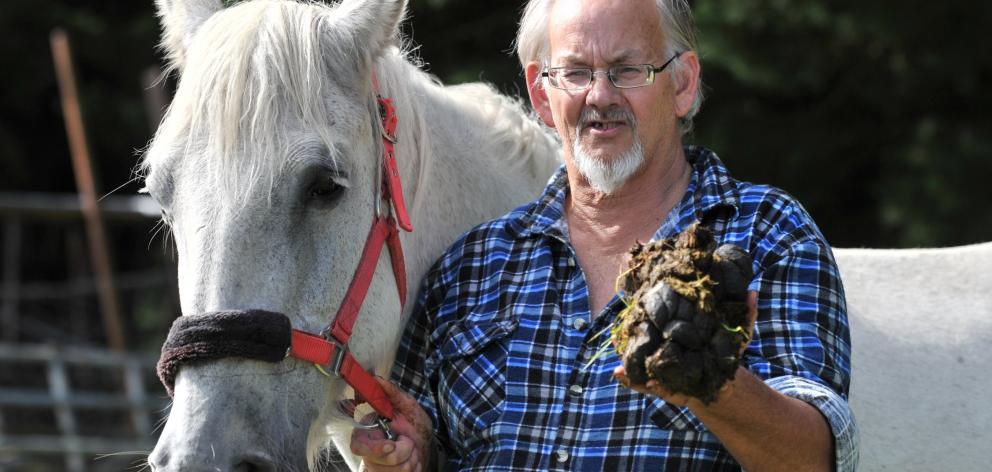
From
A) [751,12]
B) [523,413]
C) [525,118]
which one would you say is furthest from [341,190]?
[751,12]

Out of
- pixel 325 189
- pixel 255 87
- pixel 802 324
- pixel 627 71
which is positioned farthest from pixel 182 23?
pixel 802 324

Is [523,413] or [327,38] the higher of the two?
[327,38]

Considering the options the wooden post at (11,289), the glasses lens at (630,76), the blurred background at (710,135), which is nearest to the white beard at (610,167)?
the glasses lens at (630,76)

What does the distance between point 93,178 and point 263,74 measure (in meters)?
5.22

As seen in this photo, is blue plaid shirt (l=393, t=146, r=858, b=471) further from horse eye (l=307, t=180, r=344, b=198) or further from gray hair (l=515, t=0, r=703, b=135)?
horse eye (l=307, t=180, r=344, b=198)

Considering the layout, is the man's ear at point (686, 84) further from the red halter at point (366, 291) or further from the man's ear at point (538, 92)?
the red halter at point (366, 291)

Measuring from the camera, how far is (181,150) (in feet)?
7.07

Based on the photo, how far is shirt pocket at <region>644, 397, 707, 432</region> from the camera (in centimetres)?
198

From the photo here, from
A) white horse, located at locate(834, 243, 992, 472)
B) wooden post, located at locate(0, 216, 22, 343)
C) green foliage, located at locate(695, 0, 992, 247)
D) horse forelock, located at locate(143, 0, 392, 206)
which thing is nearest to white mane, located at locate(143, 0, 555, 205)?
horse forelock, located at locate(143, 0, 392, 206)

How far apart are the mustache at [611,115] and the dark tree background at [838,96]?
440cm

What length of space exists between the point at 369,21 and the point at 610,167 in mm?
591

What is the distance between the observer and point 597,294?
220cm

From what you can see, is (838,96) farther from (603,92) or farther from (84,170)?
(603,92)

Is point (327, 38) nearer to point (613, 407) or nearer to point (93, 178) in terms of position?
point (613, 407)
